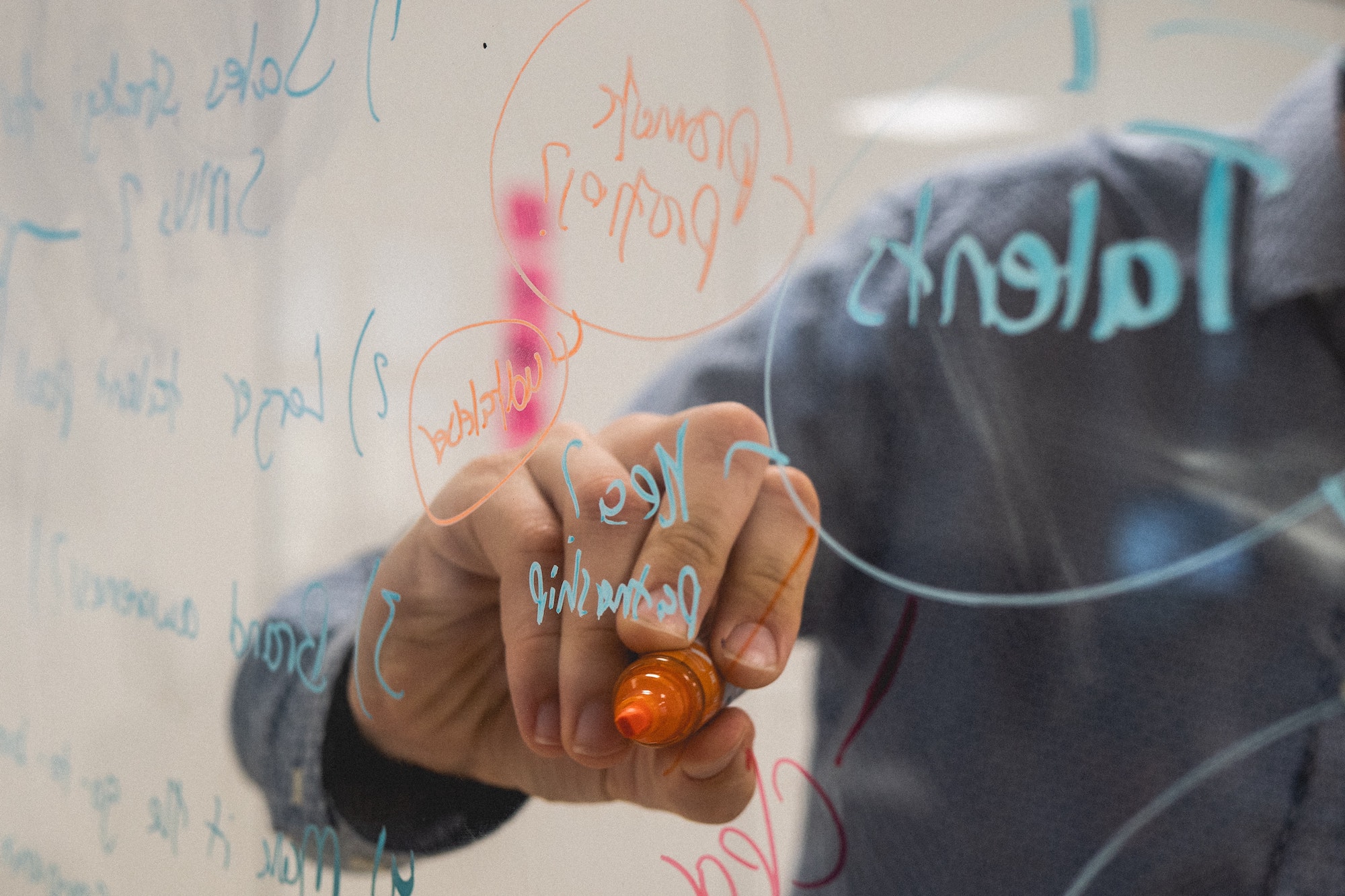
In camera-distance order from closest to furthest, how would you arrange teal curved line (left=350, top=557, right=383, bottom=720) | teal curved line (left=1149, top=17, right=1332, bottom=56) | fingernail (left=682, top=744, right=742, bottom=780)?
1. teal curved line (left=1149, top=17, right=1332, bottom=56)
2. fingernail (left=682, top=744, right=742, bottom=780)
3. teal curved line (left=350, top=557, right=383, bottom=720)

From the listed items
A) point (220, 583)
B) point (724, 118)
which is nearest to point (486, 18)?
point (724, 118)

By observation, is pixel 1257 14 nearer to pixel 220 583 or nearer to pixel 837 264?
pixel 837 264

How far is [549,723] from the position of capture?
1.30 ft

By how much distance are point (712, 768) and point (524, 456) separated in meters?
0.15

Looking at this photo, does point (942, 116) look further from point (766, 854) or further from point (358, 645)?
point (358, 645)

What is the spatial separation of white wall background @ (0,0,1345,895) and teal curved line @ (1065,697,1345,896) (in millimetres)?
98

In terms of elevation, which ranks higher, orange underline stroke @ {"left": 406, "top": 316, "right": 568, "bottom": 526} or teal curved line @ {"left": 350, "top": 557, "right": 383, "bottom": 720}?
orange underline stroke @ {"left": 406, "top": 316, "right": 568, "bottom": 526}

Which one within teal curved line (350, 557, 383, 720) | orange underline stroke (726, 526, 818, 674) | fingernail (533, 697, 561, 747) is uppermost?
orange underline stroke (726, 526, 818, 674)

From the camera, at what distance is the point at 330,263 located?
20.5 inches

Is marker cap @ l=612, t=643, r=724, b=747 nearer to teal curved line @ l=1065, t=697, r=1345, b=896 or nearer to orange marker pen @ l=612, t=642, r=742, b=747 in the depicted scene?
orange marker pen @ l=612, t=642, r=742, b=747

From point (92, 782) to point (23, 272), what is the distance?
14.8 inches

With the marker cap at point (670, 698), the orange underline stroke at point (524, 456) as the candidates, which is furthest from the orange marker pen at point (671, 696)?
the orange underline stroke at point (524, 456)

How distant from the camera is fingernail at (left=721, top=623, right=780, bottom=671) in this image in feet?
1.15

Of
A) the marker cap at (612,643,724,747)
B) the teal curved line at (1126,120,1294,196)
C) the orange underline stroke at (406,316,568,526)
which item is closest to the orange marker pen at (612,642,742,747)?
the marker cap at (612,643,724,747)
